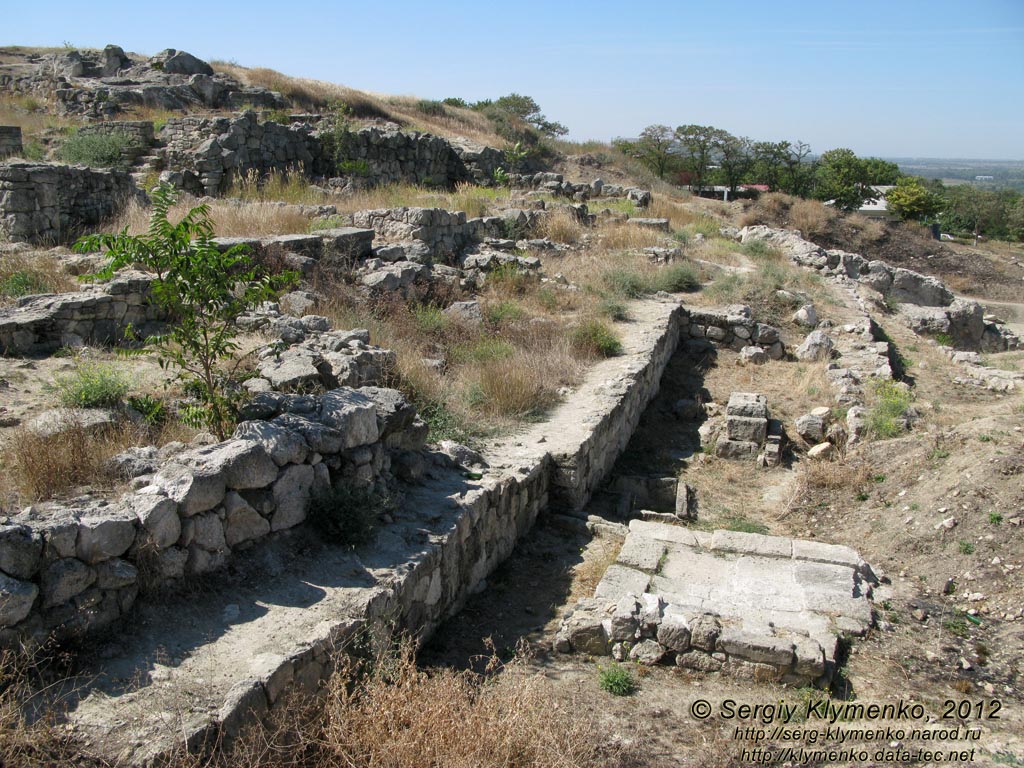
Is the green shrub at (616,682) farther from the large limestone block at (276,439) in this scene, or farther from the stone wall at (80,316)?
the stone wall at (80,316)

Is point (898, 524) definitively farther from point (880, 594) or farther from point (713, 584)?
point (713, 584)

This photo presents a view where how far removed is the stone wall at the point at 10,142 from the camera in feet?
45.9

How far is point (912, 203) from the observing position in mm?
35281

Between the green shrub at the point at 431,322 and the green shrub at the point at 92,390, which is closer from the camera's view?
the green shrub at the point at 92,390

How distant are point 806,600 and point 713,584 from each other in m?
0.65

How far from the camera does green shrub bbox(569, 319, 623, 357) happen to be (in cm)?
1004

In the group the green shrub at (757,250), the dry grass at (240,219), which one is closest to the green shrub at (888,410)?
the dry grass at (240,219)

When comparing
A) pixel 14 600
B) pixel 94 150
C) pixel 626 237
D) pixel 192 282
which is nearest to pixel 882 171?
pixel 626 237

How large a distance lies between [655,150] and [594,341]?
1272 inches

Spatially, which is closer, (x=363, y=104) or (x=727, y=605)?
(x=727, y=605)

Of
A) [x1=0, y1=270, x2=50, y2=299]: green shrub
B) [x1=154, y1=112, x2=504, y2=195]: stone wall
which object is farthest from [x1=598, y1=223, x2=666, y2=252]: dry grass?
[x1=0, y1=270, x2=50, y2=299]: green shrub

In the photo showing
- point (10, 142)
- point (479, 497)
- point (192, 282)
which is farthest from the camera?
point (10, 142)

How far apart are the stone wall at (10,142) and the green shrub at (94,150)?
2.54 ft

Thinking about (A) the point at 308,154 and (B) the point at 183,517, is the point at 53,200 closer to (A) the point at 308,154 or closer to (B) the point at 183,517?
(B) the point at 183,517
